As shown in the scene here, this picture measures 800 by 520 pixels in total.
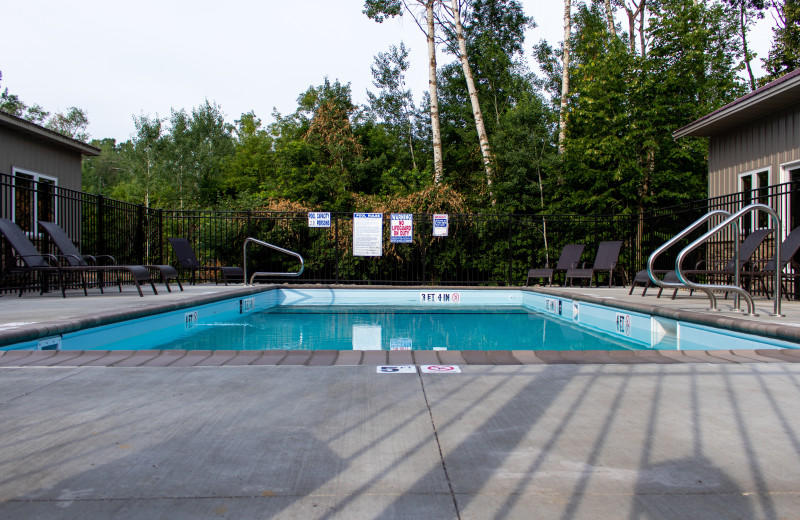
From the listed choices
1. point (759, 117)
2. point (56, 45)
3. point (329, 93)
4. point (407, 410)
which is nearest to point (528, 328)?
point (407, 410)

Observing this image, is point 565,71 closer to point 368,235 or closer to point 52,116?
point 368,235

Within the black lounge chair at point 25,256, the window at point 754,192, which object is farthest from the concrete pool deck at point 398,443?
the window at point 754,192

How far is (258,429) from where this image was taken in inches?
69.4

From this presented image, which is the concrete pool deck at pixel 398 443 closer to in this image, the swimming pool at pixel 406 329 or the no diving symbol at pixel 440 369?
the no diving symbol at pixel 440 369

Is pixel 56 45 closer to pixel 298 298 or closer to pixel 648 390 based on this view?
pixel 298 298

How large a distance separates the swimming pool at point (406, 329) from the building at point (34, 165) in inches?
198

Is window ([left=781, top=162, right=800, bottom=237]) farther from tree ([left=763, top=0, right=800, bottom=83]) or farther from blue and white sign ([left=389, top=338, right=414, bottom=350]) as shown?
tree ([left=763, top=0, right=800, bottom=83])

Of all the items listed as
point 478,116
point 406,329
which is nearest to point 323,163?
point 478,116

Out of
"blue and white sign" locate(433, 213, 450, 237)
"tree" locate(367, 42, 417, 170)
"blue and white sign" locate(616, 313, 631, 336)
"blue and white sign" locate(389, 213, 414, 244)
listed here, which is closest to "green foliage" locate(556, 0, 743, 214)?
"blue and white sign" locate(433, 213, 450, 237)

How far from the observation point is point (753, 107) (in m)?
8.52

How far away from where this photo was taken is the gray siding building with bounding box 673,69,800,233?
8000 mm

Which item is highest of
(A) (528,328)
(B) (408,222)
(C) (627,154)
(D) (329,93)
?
(D) (329,93)

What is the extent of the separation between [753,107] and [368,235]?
7444mm

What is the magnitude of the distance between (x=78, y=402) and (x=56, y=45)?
29258mm
